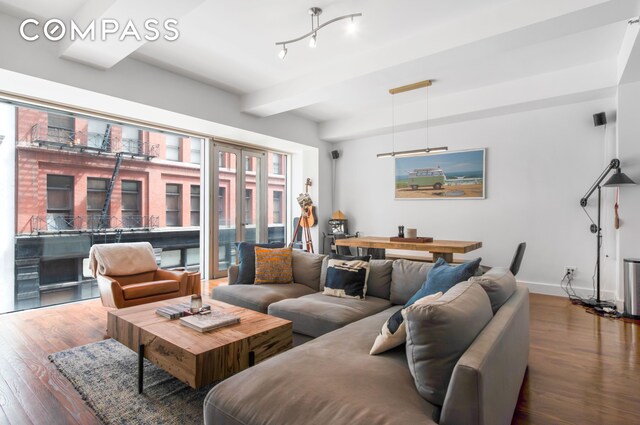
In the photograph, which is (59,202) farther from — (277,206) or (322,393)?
(322,393)

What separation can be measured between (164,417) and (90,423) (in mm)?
386

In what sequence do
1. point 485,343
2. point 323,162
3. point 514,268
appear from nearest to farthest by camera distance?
point 485,343 → point 514,268 → point 323,162

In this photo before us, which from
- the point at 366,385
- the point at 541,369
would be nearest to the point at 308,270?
the point at 541,369

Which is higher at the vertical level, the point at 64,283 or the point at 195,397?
the point at 64,283

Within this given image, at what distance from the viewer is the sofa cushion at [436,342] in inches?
51.8

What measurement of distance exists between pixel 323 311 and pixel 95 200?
380 cm

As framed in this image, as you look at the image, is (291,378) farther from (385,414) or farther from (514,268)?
(514,268)

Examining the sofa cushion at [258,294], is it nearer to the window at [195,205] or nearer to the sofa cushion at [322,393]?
the sofa cushion at [322,393]

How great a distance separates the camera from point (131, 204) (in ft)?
16.6

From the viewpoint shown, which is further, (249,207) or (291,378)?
(249,207)

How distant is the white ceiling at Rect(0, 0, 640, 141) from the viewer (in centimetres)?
285

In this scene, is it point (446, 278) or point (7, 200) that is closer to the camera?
point (446, 278)

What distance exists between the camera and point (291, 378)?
4.83 ft

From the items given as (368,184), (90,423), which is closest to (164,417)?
(90,423)
